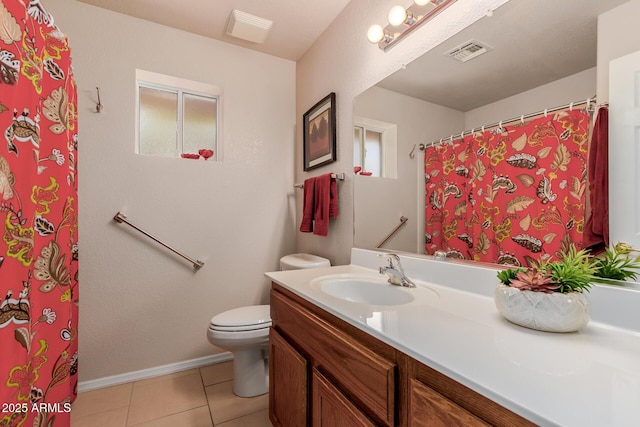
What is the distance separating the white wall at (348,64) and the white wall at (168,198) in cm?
30

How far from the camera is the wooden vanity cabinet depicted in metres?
0.54

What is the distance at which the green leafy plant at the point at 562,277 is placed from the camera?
71cm

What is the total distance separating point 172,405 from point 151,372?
1.37 ft

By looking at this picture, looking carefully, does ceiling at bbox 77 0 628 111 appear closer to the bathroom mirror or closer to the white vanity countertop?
the bathroom mirror

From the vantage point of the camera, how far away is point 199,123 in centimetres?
231

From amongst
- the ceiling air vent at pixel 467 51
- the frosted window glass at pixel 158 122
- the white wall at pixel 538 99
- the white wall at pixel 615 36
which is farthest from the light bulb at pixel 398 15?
the frosted window glass at pixel 158 122

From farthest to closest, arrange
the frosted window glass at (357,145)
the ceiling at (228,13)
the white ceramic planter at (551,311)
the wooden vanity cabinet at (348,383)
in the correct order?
the ceiling at (228,13) < the frosted window glass at (357,145) < the white ceramic planter at (551,311) < the wooden vanity cabinet at (348,383)

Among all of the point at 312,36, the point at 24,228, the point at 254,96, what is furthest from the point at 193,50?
the point at 24,228

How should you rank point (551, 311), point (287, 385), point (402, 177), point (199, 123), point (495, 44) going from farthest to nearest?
Answer: point (199, 123) < point (402, 177) < point (287, 385) < point (495, 44) < point (551, 311)

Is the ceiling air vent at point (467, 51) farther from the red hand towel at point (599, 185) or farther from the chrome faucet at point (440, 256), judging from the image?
the chrome faucet at point (440, 256)

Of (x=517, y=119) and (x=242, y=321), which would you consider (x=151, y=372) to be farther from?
(x=517, y=119)

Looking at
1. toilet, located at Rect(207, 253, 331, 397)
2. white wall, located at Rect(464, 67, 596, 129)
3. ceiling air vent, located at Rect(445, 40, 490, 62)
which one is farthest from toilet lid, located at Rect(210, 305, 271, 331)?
ceiling air vent, located at Rect(445, 40, 490, 62)

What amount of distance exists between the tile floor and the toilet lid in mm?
449

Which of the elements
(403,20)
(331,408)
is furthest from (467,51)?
(331,408)
